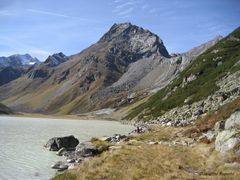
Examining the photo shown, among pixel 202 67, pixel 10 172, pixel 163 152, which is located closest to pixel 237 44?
pixel 202 67

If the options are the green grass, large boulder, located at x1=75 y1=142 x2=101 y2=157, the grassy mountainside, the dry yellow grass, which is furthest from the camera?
→ the grassy mountainside

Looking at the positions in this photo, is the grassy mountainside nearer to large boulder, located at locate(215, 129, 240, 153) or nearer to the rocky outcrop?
the rocky outcrop

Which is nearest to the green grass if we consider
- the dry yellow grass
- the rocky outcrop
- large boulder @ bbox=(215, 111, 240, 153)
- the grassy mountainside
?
the dry yellow grass

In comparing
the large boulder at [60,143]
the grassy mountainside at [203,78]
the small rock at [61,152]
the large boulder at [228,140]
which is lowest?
the small rock at [61,152]

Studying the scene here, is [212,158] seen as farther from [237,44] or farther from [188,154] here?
[237,44]

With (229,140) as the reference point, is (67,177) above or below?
below

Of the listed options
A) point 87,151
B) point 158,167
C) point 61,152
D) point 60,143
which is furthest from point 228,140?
point 60,143

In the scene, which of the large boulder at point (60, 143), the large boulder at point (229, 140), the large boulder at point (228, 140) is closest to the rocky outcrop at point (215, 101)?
the large boulder at point (60, 143)

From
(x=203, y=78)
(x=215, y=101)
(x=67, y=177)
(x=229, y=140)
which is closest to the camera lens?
(x=67, y=177)

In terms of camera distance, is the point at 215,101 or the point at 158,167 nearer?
the point at 158,167

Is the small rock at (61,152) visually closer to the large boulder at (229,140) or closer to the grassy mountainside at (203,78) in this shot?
the large boulder at (229,140)

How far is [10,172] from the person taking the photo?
34.0m

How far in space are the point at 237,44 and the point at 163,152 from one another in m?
167

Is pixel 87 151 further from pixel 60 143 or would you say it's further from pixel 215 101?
pixel 215 101
